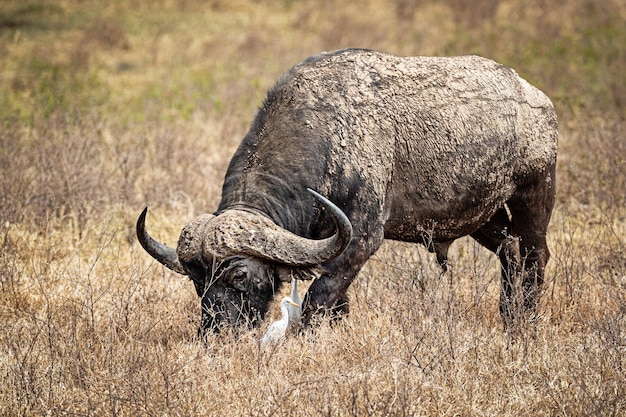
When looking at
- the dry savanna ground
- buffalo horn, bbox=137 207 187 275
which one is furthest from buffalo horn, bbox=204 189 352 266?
the dry savanna ground

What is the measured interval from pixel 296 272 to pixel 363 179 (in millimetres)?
687

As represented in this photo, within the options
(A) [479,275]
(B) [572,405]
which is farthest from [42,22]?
(B) [572,405]

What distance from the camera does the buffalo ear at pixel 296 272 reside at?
4.76 m

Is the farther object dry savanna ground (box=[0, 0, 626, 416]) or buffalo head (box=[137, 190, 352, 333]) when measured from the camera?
buffalo head (box=[137, 190, 352, 333])

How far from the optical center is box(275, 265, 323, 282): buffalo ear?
4758 mm

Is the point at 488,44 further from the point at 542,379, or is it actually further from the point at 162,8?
the point at 542,379

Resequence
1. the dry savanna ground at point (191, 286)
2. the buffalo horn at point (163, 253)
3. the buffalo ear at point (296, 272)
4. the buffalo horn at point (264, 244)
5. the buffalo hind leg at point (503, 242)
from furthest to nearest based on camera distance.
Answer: the buffalo hind leg at point (503, 242), the buffalo horn at point (163, 253), the buffalo ear at point (296, 272), the buffalo horn at point (264, 244), the dry savanna ground at point (191, 286)

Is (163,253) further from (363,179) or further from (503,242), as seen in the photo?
(503,242)

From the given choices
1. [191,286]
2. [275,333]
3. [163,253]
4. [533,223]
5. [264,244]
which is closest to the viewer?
[264,244]

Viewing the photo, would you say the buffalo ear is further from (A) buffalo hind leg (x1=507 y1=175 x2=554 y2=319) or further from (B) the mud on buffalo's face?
(A) buffalo hind leg (x1=507 y1=175 x2=554 y2=319)

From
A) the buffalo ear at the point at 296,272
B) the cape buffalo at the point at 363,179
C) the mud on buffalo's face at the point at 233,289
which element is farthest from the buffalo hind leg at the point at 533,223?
the mud on buffalo's face at the point at 233,289

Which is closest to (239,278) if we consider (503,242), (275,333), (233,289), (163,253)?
(233,289)

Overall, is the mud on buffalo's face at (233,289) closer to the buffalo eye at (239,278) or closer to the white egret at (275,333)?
the buffalo eye at (239,278)

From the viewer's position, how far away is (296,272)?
4.77m
